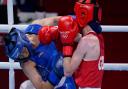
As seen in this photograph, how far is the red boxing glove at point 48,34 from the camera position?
1952 millimetres

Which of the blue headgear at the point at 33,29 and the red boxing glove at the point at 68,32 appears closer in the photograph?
the red boxing glove at the point at 68,32

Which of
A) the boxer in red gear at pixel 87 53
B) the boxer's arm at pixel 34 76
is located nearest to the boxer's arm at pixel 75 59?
the boxer in red gear at pixel 87 53

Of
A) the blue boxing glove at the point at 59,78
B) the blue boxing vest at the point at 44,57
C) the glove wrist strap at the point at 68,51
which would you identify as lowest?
the blue boxing glove at the point at 59,78

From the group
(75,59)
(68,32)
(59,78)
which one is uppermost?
(68,32)

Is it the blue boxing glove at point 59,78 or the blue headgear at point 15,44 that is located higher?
the blue headgear at point 15,44

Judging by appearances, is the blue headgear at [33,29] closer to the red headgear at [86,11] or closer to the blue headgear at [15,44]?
the blue headgear at [15,44]

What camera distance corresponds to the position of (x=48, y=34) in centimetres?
195

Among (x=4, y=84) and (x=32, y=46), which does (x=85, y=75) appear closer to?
(x=32, y=46)

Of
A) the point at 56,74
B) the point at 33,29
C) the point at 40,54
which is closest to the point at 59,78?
the point at 56,74

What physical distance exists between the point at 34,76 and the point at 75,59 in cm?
20

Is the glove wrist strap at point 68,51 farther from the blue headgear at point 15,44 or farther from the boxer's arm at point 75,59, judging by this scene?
the blue headgear at point 15,44

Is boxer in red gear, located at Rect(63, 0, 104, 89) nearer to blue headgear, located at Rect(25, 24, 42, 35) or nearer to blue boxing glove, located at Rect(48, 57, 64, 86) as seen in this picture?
blue boxing glove, located at Rect(48, 57, 64, 86)

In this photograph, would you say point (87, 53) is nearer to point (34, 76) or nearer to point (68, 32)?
point (68, 32)

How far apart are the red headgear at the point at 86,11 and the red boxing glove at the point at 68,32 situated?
4cm
